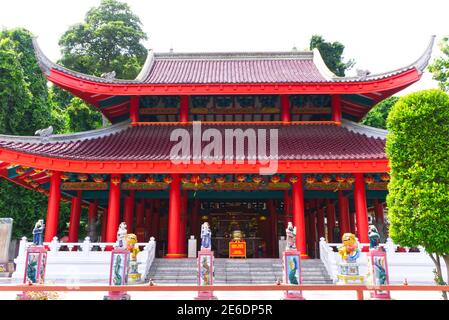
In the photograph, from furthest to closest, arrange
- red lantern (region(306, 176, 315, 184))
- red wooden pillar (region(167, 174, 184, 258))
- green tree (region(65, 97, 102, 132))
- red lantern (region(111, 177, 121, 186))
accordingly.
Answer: green tree (region(65, 97, 102, 132))
red lantern (region(306, 176, 315, 184))
red lantern (region(111, 177, 121, 186))
red wooden pillar (region(167, 174, 184, 258))

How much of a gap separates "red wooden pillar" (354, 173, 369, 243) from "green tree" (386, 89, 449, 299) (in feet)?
15.4

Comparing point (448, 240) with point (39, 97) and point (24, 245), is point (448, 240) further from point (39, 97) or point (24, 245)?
point (39, 97)

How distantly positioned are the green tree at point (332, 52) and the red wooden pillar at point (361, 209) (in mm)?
26832

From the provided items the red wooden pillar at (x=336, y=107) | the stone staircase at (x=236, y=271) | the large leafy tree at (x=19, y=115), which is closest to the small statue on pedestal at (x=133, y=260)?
the stone staircase at (x=236, y=271)

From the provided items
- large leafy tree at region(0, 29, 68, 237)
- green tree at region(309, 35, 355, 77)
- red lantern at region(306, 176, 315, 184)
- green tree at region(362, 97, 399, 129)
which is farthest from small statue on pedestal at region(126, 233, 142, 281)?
green tree at region(309, 35, 355, 77)

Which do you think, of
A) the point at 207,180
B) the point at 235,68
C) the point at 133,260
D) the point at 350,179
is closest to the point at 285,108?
the point at 350,179

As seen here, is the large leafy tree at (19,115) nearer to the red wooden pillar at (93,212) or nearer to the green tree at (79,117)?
the green tree at (79,117)

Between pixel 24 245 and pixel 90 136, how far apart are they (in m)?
5.60

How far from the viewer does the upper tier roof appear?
20.1 meters

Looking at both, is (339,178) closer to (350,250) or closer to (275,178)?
(275,178)

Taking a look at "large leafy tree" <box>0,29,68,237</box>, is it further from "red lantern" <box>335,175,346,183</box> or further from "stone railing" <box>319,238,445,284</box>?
"stone railing" <box>319,238,445,284</box>

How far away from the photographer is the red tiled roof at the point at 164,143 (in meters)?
14.1

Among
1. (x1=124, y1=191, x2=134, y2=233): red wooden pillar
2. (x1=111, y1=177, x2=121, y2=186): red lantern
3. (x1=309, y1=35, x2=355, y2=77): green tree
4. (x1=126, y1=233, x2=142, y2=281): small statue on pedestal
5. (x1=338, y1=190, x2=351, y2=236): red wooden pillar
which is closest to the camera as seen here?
(x1=126, y1=233, x2=142, y2=281): small statue on pedestal
